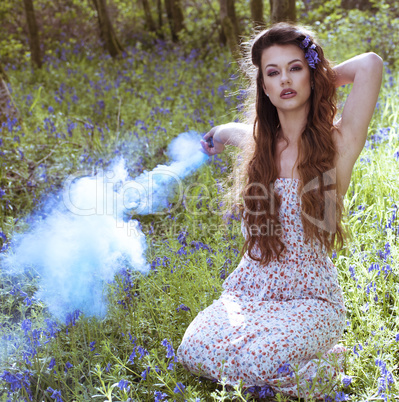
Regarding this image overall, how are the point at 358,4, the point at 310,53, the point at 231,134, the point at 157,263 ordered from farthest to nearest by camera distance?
the point at 358,4, the point at 157,263, the point at 231,134, the point at 310,53

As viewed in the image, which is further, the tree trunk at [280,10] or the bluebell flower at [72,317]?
the tree trunk at [280,10]

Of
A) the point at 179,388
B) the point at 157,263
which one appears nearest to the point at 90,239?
the point at 157,263

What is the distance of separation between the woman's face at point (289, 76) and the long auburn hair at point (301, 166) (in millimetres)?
37

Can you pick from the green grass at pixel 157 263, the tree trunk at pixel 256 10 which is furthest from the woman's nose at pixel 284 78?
the tree trunk at pixel 256 10

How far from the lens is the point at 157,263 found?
276 cm

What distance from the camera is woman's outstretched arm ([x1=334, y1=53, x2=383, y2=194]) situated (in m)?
2.11

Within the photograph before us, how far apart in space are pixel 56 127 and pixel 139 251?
263 centimetres

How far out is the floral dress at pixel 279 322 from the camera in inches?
81.7

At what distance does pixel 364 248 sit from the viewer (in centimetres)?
282

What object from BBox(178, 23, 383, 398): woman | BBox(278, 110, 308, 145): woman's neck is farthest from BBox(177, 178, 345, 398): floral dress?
BBox(278, 110, 308, 145): woman's neck

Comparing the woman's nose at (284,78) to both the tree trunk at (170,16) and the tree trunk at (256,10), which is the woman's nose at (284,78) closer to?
the tree trunk at (256,10)

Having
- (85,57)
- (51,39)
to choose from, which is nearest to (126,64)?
(85,57)

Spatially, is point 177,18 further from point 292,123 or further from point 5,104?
point 292,123

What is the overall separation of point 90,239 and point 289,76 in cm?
138
